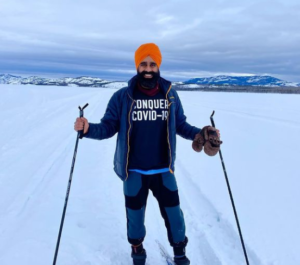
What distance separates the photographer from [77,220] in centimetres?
379

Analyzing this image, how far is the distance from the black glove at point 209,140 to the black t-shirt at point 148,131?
1.01 feet

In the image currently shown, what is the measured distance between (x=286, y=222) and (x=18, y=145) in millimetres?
6285

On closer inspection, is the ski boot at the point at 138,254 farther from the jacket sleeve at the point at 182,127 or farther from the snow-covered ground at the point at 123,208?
the jacket sleeve at the point at 182,127

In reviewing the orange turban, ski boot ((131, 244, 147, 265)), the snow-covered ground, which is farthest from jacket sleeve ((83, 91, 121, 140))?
the snow-covered ground

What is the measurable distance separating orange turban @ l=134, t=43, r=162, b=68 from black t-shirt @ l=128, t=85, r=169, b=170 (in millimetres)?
258

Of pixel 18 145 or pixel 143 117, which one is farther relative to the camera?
pixel 18 145

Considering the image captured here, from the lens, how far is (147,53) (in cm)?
252

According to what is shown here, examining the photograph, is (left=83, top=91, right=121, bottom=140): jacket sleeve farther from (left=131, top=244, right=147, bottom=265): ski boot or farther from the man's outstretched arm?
(left=131, top=244, right=147, bottom=265): ski boot

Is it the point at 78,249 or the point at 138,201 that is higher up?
the point at 138,201

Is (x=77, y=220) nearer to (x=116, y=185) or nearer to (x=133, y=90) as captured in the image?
(x=116, y=185)

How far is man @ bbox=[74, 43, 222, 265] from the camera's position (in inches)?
99.5

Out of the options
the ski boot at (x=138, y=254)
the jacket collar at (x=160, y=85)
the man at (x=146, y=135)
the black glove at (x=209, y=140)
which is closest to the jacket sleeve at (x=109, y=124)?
the man at (x=146, y=135)

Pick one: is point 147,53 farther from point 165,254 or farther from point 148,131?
point 165,254

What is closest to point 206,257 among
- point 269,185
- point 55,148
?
point 269,185
